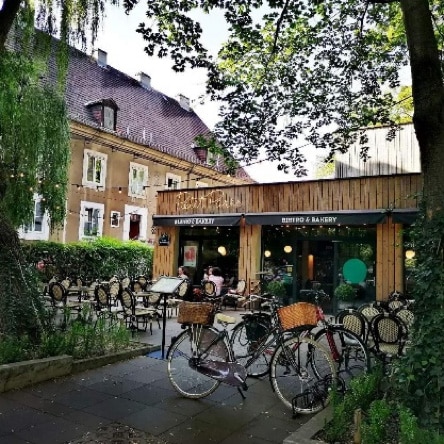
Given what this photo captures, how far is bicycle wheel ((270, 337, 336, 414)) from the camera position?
432 cm

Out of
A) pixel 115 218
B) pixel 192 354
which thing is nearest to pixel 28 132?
pixel 192 354

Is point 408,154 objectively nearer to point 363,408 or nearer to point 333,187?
point 333,187

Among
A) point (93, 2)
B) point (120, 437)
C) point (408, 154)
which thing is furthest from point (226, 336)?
point (408, 154)

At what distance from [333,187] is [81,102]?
51.1ft

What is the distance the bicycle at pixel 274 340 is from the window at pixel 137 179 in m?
18.4

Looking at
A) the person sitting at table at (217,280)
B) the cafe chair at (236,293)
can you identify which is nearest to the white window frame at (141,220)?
the person sitting at table at (217,280)

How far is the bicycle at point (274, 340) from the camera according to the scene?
466 centimetres

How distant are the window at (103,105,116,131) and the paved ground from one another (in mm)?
18986

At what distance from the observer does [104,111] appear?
22.5 meters

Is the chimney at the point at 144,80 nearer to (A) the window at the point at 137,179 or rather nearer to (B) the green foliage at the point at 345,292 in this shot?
(A) the window at the point at 137,179

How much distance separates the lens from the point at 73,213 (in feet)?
67.5

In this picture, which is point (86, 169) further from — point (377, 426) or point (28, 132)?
point (377, 426)

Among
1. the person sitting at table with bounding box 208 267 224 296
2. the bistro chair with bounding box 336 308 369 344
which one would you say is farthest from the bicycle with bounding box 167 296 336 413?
the person sitting at table with bounding box 208 267 224 296

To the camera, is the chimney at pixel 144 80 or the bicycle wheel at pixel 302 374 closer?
the bicycle wheel at pixel 302 374
